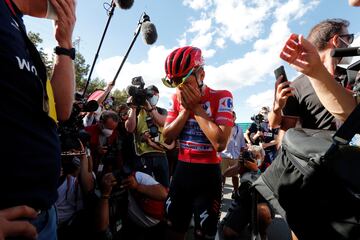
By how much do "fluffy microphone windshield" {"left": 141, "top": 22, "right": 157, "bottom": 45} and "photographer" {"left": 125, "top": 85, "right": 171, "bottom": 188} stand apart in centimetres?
92

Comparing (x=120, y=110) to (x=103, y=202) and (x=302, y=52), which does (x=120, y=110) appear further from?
(x=302, y=52)

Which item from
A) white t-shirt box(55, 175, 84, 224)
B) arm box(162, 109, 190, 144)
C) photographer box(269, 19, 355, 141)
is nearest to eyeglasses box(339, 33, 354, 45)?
photographer box(269, 19, 355, 141)

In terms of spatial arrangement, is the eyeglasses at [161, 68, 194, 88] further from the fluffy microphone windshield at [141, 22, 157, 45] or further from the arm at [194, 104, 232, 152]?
the fluffy microphone windshield at [141, 22, 157, 45]

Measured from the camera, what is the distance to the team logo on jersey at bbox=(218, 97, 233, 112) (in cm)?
238

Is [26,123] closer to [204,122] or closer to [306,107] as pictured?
[204,122]

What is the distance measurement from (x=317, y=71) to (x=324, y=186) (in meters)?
0.57

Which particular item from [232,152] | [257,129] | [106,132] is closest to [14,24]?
[106,132]

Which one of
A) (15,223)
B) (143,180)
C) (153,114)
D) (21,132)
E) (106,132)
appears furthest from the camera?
(106,132)

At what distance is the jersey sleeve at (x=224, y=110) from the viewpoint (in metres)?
2.31

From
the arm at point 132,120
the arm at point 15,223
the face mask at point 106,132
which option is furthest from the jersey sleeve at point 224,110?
the face mask at point 106,132

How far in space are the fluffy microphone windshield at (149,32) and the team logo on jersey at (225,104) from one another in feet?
5.20

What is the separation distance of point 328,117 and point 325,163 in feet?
3.08

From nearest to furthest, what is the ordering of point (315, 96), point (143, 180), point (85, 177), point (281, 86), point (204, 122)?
point (281, 86), point (315, 96), point (204, 122), point (85, 177), point (143, 180)

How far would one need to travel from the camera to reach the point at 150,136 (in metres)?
4.34
